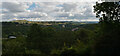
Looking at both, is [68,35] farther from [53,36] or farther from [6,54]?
[6,54]

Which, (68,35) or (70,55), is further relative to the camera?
(68,35)

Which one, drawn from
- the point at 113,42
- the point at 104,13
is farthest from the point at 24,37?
the point at 104,13

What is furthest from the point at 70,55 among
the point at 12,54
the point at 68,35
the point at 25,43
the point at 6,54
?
the point at 6,54

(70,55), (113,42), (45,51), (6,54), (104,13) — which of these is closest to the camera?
(113,42)

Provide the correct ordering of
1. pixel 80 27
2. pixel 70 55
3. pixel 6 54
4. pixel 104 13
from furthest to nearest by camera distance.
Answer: pixel 104 13, pixel 80 27, pixel 6 54, pixel 70 55

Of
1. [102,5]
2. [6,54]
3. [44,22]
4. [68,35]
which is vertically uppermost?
[102,5]

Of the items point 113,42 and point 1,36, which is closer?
point 113,42

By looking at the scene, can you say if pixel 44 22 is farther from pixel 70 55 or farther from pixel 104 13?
pixel 104 13

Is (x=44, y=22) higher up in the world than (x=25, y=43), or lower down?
higher up

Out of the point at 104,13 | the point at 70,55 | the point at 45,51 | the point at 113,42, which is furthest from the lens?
the point at 104,13
